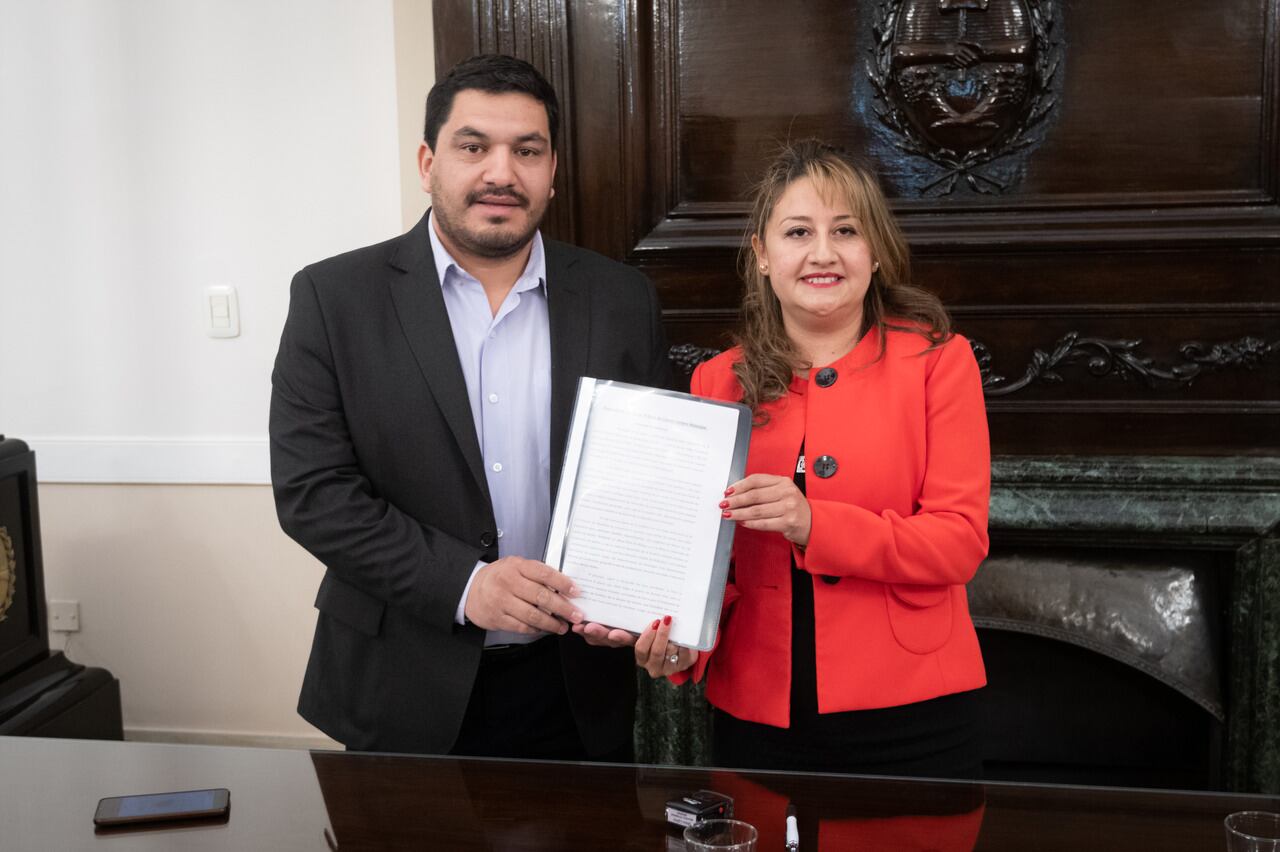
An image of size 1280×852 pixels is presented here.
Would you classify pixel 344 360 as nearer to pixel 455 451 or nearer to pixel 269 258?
pixel 455 451

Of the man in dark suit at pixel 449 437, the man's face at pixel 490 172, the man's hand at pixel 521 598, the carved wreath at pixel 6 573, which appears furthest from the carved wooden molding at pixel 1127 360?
the carved wreath at pixel 6 573

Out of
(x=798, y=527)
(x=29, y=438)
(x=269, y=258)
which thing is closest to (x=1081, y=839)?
(x=798, y=527)

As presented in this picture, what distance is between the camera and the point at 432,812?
1253mm

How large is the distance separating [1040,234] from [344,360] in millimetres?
1497

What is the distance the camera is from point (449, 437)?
5.72ft

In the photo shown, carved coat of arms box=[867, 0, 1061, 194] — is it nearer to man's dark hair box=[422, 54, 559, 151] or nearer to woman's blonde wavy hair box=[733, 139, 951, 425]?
woman's blonde wavy hair box=[733, 139, 951, 425]

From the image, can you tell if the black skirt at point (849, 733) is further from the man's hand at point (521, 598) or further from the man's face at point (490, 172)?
the man's face at point (490, 172)

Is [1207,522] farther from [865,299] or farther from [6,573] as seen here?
[6,573]

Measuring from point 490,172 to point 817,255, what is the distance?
1.67ft

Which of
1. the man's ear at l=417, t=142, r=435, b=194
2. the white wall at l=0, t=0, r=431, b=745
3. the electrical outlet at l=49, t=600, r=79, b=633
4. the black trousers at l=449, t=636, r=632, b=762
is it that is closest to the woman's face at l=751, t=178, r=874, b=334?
the man's ear at l=417, t=142, r=435, b=194

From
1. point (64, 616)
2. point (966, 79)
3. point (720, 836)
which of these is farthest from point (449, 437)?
point (64, 616)

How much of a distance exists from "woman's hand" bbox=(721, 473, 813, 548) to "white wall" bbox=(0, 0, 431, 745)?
1558 mm

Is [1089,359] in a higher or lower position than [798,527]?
higher

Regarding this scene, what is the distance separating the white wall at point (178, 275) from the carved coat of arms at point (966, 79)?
1086 millimetres
